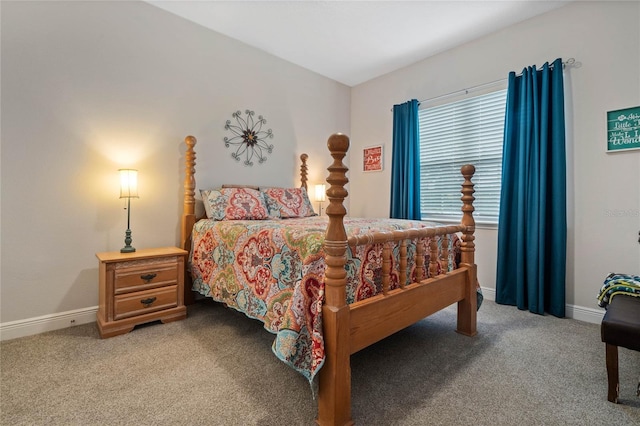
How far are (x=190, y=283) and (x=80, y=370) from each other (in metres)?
1.12

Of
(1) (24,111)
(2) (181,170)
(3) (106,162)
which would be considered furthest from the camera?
(2) (181,170)

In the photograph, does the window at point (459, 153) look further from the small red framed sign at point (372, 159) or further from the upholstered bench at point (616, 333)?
the upholstered bench at point (616, 333)

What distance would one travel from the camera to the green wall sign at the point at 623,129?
7.27 ft

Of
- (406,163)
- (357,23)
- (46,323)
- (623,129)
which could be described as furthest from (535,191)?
(46,323)

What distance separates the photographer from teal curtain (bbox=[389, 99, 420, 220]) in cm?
353

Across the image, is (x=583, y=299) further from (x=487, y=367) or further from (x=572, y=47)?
(x=572, y=47)

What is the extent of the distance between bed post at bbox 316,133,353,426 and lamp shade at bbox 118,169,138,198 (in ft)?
6.04

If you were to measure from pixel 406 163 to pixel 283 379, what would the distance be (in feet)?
9.00

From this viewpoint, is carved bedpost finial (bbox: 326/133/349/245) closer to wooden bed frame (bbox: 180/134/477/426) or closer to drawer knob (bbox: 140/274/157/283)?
wooden bed frame (bbox: 180/134/477/426)

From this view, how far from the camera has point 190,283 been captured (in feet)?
8.96

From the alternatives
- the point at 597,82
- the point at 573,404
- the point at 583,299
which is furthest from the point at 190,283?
the point at 597,82

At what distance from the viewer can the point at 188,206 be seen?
2756 mm

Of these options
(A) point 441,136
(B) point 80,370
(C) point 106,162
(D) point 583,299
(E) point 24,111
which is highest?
(A) point 441,136

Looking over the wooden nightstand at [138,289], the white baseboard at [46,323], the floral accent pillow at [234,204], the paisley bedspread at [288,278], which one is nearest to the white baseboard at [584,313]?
the paisley bedspread at [288,278]
